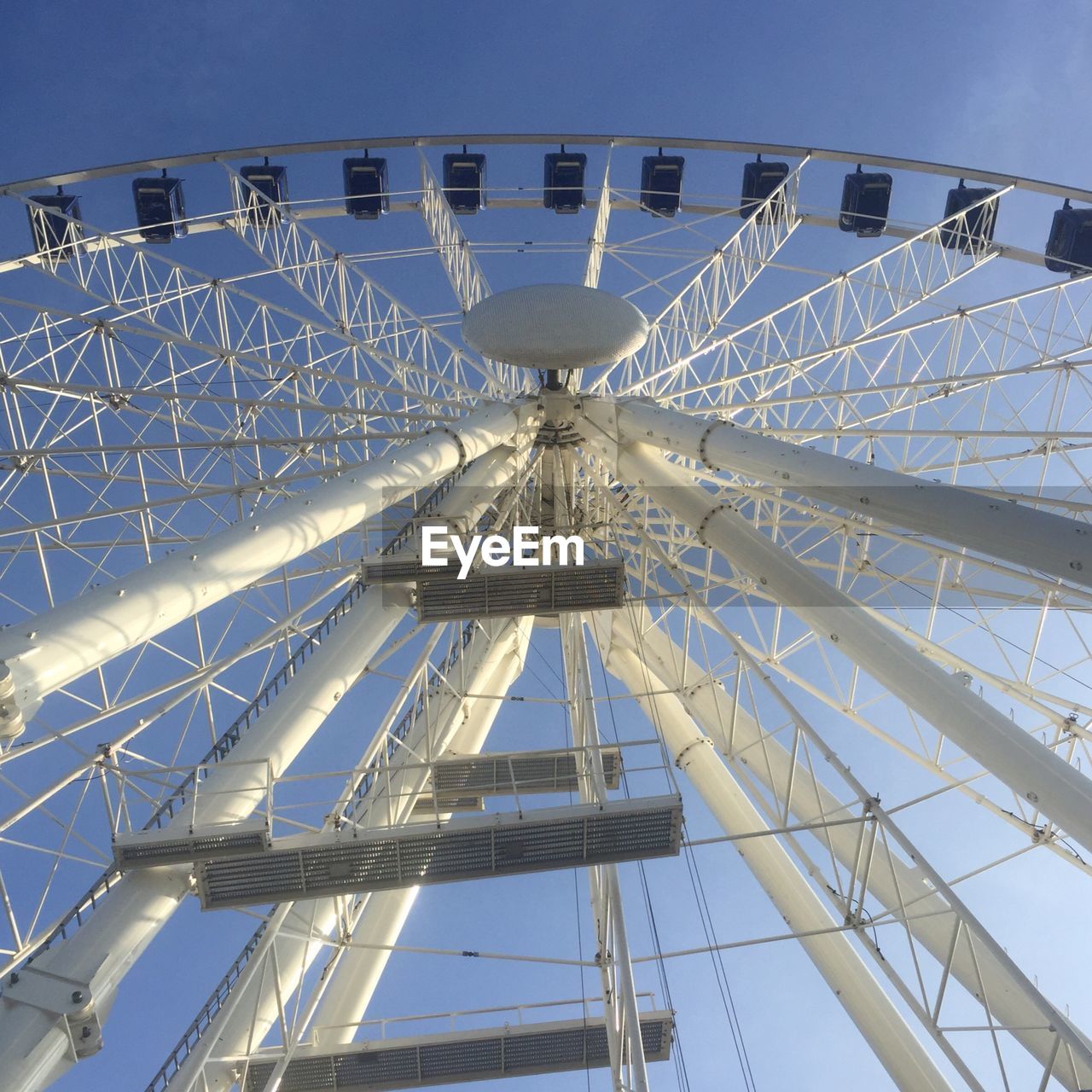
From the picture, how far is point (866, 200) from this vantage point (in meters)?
32.3

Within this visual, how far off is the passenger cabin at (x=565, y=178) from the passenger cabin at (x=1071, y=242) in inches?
559

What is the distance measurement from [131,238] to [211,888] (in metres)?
24.5

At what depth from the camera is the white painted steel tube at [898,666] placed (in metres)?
13.6

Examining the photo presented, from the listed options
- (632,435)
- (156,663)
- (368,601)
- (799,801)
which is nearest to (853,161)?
(632,435)

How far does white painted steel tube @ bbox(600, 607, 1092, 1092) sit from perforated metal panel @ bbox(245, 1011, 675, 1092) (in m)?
5.07

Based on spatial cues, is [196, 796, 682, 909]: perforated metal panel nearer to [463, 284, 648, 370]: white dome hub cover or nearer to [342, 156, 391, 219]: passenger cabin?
[463, 284, 648, 370]: white dome hub cover

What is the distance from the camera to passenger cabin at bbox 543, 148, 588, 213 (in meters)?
32.3

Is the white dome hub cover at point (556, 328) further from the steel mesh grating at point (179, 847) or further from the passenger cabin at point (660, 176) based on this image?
the passenger cabin at point (660, 176)

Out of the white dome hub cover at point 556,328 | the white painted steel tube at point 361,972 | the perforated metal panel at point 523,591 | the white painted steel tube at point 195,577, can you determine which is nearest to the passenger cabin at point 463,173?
the white dome hub cover at point 556,328

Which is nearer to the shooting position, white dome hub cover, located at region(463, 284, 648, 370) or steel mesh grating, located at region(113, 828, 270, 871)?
steel mesh grating, located at region(113, 828, 270, 871)

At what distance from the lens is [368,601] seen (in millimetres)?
18406

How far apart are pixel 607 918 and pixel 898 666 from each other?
261 inches

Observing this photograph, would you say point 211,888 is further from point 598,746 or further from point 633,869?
point 633,869

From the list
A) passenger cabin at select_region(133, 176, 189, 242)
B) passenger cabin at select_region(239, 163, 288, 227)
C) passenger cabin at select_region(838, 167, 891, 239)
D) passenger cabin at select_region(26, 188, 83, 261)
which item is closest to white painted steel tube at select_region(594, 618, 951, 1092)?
passenger cabin at select_region(239, 163, 288, 227)
